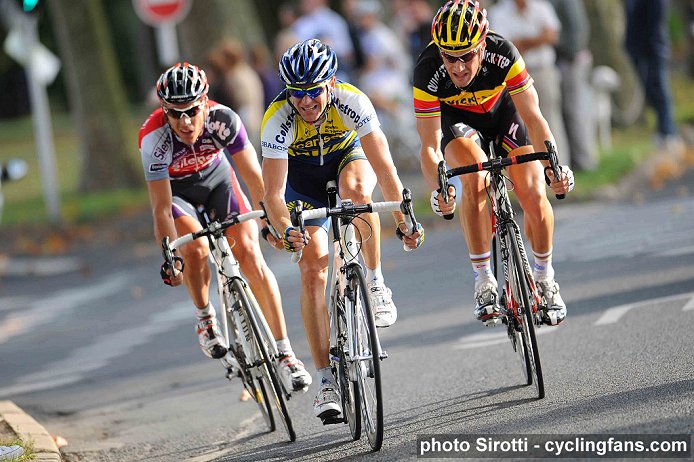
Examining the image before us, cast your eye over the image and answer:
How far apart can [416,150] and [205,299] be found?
517 inches

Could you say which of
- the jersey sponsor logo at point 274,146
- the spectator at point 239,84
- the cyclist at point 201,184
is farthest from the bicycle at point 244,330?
the spectator at point 239,84

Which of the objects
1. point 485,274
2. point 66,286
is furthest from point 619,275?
point 66,286

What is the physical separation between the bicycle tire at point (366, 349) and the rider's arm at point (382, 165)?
0.53 meters

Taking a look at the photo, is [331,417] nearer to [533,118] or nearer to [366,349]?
[366,349]

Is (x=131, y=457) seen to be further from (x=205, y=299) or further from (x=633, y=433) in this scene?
(x=633, y=433)

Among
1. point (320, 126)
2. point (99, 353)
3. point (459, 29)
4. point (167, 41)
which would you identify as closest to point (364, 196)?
point (320, 126)

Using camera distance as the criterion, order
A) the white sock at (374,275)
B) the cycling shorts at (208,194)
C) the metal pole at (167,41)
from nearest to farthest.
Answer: the white sock at (374,275) → the cycling shorts at (208,194) → the metal pole at (167,41)

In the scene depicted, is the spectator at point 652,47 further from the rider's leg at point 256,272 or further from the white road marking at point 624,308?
the rider's leg at point 256,272

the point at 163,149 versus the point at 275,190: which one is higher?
the point at 163,149

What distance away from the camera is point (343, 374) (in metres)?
7.62

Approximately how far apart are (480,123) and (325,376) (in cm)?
206

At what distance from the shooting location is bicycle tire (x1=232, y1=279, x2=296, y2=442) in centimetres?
810

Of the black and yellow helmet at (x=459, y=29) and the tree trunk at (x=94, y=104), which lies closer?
the black and yellow helmet at (x=459, y=29)

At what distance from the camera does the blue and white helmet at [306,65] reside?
24.8 feet
